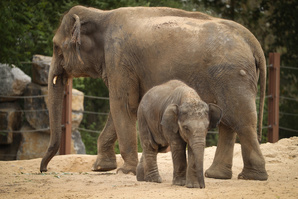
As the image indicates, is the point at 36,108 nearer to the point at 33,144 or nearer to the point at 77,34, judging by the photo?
the point at 33,144

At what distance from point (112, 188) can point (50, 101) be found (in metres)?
3.10

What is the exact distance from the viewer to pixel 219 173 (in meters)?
8.01

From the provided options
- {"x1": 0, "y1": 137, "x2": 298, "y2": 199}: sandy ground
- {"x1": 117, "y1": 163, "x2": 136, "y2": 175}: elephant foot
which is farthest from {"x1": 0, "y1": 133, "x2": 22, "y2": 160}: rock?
{"x1": 117, "y1": 163, "x2": 136, "y2": 175}: elephant foot

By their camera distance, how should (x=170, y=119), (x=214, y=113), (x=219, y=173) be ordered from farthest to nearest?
1. (x=219, y=173)
2. (x=214, y=113)
3. (x=170, y=119)

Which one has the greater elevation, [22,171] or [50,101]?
[50,101]

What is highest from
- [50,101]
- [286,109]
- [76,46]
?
[76,46]

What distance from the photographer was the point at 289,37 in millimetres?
17094

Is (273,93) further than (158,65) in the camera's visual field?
Yes

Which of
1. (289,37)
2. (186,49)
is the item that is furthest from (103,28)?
(289,37)

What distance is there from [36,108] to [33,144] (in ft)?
2.39

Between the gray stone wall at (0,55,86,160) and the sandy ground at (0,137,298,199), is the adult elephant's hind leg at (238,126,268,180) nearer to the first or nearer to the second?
the sandy ground at (0,137,298,199)

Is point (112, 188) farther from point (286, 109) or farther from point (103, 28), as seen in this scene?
point (286, 109)

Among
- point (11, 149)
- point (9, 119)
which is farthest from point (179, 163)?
point (11, 149)

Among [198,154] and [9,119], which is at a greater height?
[198,154]
